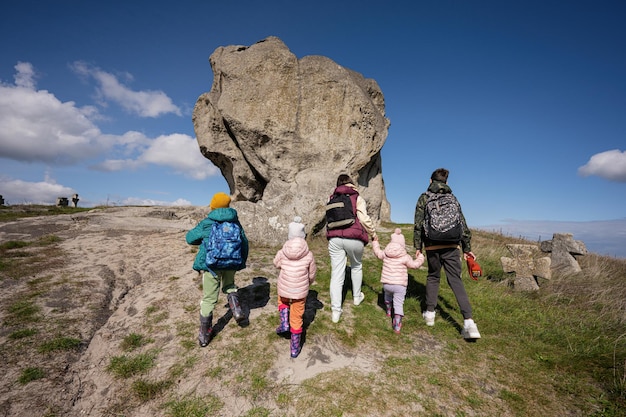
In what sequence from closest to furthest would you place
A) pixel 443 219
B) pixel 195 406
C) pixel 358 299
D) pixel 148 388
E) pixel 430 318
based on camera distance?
pixel 195 406, pixel 148 388, pixel 443 219, pixel 430 318, pixel 358 299

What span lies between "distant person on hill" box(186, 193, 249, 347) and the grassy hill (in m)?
0.55

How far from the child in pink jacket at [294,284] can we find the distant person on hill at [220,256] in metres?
0.85

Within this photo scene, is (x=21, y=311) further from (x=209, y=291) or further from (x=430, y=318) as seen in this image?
(x=430, y=318)

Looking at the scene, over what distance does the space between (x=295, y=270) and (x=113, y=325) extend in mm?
4214

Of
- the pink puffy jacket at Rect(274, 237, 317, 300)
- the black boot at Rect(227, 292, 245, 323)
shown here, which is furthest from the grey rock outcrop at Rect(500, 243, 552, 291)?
the black boot at Rect(227, 292, 245, 323)

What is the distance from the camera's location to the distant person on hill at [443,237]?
5.55m

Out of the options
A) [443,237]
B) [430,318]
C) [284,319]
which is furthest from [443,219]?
[284,319]

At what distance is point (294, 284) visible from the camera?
4.95m

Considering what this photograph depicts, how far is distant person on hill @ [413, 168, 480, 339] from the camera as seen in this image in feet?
18.2

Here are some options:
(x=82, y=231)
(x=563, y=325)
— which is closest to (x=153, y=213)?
(x=82, y=231)

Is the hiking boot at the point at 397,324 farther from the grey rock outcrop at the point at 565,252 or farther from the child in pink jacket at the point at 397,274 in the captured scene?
the grey rock outcrop at the point at 565,252

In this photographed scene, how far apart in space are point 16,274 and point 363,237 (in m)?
9.69

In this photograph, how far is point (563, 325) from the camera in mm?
6414

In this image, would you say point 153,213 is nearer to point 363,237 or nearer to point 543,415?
point 363,237
